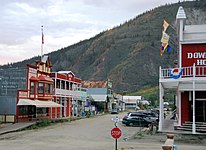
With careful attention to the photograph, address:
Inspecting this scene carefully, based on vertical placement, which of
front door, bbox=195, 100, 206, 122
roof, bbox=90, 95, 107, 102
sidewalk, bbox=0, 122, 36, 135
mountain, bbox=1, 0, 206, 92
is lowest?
sidewalk, bbox=0, 122, 36, 135

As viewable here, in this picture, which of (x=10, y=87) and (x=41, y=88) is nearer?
(x=10, y=87)

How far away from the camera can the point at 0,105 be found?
40531 mm

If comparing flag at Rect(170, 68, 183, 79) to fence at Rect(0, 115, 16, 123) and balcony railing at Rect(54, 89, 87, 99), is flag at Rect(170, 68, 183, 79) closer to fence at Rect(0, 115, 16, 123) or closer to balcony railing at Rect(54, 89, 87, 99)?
fence at Rect(0, 115, 16, 123)

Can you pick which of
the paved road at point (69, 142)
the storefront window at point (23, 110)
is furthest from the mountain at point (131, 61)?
the paved road at point (69, 142)

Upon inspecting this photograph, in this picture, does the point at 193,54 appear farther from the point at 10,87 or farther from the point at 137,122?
the point at 10,87

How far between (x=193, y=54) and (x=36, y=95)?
21658 millimetres

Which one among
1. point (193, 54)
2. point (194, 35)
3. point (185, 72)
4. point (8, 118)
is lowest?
point (8, 118)

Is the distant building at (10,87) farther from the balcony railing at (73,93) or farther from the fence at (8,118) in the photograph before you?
the balcony railing at (73,93)

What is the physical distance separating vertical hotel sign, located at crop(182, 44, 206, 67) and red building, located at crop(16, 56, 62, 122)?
18.7m

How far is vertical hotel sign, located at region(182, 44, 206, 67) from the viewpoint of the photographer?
2903cm

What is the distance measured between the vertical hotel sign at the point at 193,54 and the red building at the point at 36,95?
61.5 feet

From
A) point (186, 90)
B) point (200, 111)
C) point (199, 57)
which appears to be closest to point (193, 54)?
point (199, 57)

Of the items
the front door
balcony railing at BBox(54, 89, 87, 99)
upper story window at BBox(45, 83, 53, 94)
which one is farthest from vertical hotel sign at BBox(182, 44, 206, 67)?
balcony railing at BBox(54, 89, 87, 99)

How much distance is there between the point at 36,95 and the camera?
43.4 metres
